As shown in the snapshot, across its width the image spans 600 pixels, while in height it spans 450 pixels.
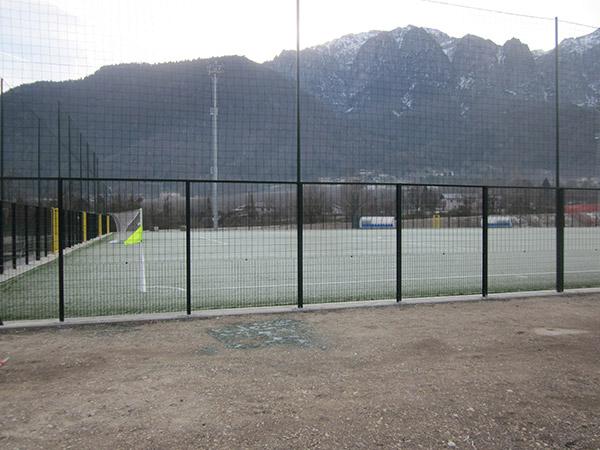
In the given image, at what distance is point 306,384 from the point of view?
4684 millimetres

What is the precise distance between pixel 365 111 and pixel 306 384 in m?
7.35

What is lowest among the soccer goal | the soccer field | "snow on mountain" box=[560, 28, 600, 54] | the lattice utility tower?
the soccer field

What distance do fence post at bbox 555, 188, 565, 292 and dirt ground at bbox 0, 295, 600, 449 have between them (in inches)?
103

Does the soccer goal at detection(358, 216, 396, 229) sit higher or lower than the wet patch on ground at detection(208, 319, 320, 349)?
higher

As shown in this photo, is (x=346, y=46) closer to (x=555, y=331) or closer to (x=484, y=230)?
(x=484, y=230)

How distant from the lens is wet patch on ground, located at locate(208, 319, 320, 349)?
6117mm

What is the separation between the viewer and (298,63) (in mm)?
9195

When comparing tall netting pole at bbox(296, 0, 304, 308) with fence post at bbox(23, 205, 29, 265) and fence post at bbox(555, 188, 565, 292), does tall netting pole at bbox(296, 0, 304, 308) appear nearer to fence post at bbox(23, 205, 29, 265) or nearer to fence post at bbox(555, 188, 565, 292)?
fence post at bbox(555, 188, 565, 292)

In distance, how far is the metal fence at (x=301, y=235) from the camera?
334 inches

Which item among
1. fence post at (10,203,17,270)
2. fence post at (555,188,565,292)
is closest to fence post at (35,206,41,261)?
fence post at (10,203,17,270)

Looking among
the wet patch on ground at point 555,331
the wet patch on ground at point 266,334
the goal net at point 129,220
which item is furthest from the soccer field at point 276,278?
the wet patch on ground at point 555,331

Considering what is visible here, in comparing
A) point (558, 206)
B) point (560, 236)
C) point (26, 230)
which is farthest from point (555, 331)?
point (26, 230)

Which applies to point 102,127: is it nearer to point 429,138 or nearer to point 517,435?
point 429,138

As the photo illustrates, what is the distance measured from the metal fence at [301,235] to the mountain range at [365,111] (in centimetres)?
60
